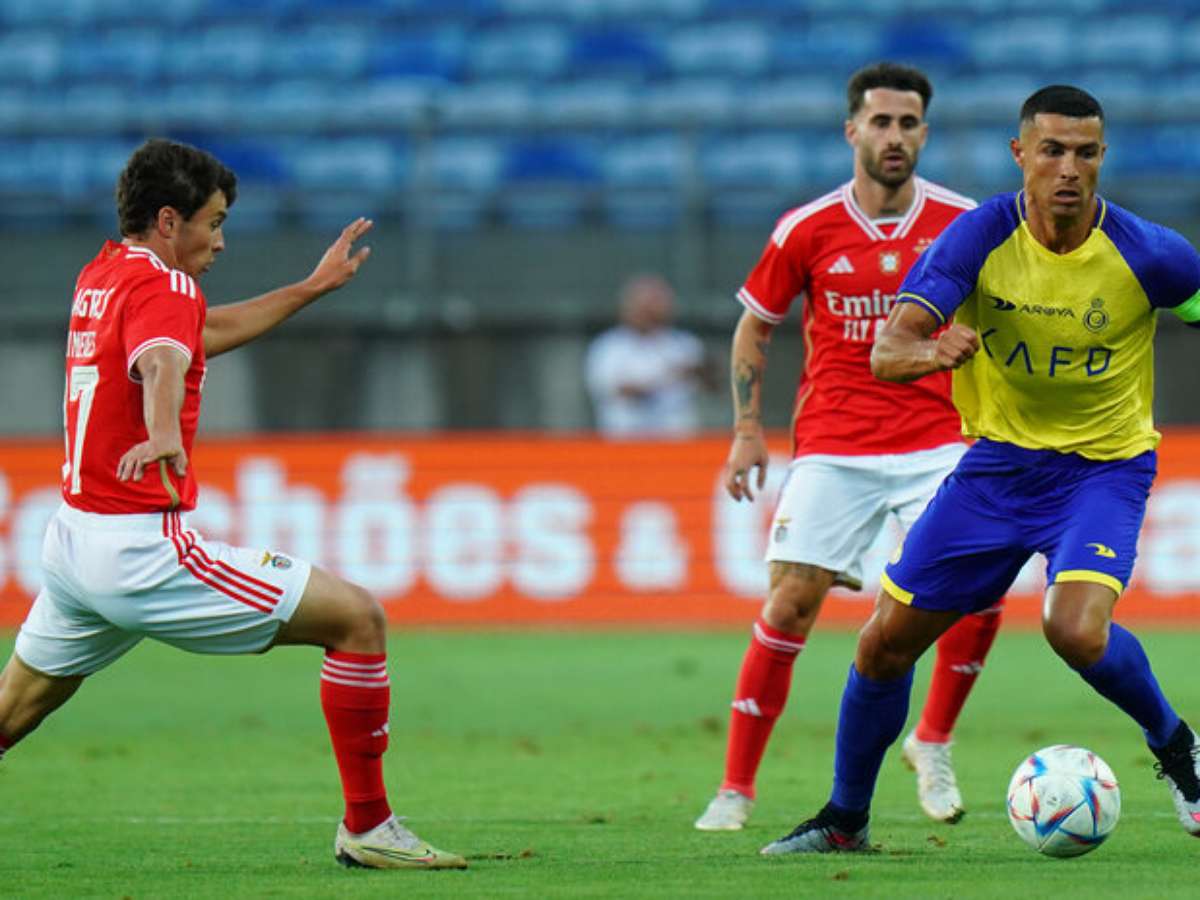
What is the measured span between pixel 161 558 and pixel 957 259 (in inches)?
96.2

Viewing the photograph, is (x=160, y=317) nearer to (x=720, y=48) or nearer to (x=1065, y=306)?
(x=1065, y=306)

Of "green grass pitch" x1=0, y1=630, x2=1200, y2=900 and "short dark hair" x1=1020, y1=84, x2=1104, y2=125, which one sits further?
"short dark hair" x1=1020, y1=84, x2=1104, y2=125

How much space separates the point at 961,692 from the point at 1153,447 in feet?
6.14

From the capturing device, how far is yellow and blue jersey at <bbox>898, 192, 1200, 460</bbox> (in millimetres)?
6352

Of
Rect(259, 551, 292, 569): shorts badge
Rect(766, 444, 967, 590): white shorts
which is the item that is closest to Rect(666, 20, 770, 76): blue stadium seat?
Rect(766, 444, 967, 590): white shorts

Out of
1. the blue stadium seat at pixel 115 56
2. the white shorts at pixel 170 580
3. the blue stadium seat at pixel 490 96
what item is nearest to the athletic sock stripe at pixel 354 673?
the white shorts at pixel 170 580

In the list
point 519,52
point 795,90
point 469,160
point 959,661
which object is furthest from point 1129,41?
point 959,661

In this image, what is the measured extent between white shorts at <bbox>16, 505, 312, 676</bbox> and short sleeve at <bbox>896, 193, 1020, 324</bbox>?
1.96 metres

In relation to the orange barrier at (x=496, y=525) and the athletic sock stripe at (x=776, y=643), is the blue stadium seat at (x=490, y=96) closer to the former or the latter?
the orange barrier at (x=496, y=525)

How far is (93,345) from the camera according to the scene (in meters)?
6.28

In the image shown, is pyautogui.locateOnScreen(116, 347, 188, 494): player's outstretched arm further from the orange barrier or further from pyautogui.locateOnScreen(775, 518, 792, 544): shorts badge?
the orange barrier

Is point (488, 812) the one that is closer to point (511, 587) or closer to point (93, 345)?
point (93, 345)

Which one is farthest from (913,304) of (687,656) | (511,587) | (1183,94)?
(1183,94)

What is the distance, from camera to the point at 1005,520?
6.49 metres
